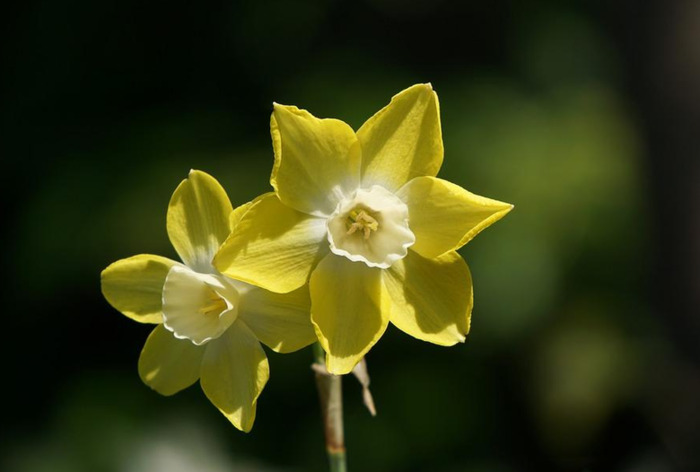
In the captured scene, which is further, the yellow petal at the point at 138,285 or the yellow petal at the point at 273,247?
the yellow petal at the point at 138,285

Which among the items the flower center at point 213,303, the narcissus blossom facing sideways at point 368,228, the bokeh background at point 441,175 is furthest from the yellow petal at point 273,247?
the bokeh background at point 441,175

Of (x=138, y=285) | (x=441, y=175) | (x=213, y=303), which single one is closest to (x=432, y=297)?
(x=213, y=303)

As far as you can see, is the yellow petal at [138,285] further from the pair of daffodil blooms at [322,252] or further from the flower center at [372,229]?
the flower center at [372,229]

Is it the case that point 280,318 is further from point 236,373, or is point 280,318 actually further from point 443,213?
point 443,213

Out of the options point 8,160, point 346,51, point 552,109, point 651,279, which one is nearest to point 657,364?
point 651,279

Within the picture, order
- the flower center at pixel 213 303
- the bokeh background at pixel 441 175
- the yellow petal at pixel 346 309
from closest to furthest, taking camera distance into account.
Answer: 1. the yellow petal at pixel 346 309
2. the flower center at pixel 213 303
3. the bokeh background at pixel 441 175

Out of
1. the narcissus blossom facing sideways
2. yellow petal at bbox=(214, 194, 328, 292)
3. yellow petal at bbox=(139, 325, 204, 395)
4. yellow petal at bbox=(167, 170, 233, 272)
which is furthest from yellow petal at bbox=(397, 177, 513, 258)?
yellow petal at bbox=(139, 325, 204, 395)

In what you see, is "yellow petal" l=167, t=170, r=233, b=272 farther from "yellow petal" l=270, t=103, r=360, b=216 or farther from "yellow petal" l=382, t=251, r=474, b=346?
"yellow petal" l=382, t=251, r=474, b=346
